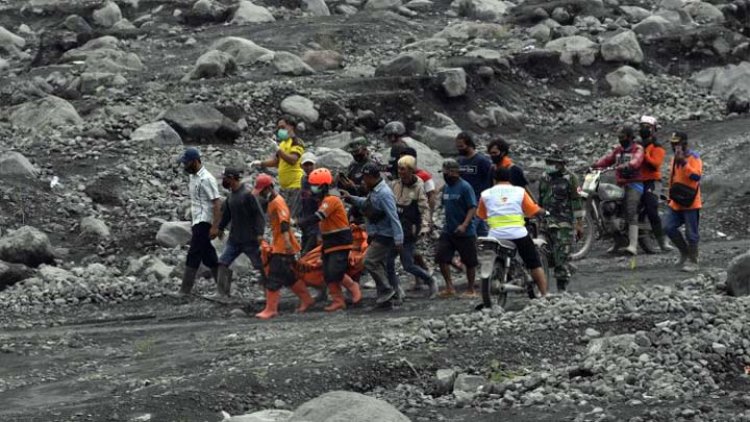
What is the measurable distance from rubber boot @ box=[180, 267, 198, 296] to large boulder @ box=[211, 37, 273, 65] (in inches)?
482

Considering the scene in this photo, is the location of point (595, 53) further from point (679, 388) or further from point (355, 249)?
point (679, 388)

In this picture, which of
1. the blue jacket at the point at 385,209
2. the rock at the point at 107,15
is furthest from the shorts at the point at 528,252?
the rock at the point at 107,15

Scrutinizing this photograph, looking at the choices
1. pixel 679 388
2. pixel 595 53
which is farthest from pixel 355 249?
pixel 595 53

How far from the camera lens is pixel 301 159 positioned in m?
17.2

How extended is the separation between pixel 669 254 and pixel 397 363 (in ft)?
24.0

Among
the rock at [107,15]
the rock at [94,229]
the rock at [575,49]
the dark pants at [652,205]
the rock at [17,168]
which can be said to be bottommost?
the rock at [94,229]

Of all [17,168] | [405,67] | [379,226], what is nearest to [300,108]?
[405,67]

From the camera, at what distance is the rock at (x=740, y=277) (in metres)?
14.1

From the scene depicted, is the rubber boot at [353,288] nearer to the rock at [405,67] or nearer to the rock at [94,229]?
the rock at [94,229]

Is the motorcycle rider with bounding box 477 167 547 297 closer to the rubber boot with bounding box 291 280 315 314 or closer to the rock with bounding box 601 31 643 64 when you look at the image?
the rubber boot with bounding box 291 280 315 314

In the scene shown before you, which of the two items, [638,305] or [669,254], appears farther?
[669,254]

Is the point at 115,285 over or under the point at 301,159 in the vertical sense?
under

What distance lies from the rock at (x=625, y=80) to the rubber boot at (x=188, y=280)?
14286mm

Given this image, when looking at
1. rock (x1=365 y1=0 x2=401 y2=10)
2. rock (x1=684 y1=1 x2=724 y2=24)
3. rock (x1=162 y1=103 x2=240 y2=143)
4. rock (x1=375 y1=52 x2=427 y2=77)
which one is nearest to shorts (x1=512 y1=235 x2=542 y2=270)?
rock (x1=162 y1=103 x2=240 y2=143)
